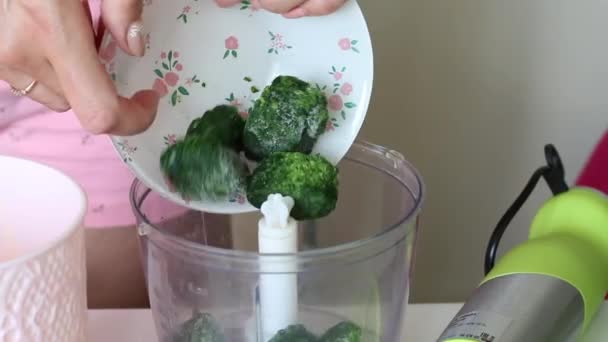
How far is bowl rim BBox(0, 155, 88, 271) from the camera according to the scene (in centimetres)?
37

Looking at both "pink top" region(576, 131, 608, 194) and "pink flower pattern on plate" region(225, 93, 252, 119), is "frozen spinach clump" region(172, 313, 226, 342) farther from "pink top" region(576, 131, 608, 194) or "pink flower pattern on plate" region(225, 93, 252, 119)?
"pink top" region(576, 131, 608, 194)

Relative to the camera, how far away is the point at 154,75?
50 cm

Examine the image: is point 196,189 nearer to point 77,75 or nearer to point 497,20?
point 77,75

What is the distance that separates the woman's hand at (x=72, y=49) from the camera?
0.39m

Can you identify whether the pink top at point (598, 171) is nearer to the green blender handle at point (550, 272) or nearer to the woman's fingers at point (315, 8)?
the green blender handle at point (550, 272)

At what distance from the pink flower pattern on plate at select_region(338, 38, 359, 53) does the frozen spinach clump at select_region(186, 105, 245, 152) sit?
0.08 metres

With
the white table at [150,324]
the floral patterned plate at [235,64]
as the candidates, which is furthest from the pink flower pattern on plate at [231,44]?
the white table at [150,324]

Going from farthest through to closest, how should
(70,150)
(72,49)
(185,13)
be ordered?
(70,150), (185,13), (72,49)

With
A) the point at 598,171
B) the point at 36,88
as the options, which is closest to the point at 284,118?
the point at 36,88

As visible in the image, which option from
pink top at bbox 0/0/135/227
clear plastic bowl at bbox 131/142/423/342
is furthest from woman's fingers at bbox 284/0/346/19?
pink top at bbox 0/0/135/227

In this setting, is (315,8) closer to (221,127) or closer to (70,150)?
(221,127)

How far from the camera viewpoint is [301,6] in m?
0.46

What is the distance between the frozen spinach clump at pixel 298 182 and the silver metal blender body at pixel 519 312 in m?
0.10

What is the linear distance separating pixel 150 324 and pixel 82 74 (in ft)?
0.79
